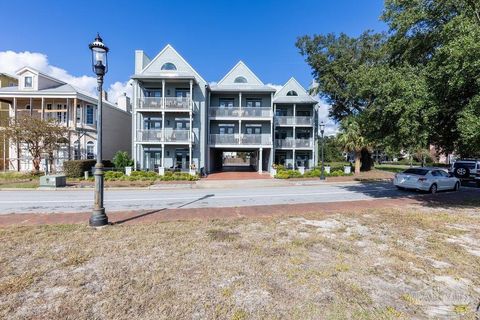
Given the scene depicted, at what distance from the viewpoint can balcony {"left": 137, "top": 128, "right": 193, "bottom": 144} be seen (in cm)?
2477

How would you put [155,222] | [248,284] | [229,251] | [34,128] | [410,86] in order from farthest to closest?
[34,128] < [410,86] < [155,222] < [229,251] < [248,284]

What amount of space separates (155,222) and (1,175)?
22.5m

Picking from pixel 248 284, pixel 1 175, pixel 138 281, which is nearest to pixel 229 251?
pixel 248 284

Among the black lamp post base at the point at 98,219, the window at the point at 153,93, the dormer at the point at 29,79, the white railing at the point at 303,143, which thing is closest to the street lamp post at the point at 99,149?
the black lamp post base at the point at 98,219

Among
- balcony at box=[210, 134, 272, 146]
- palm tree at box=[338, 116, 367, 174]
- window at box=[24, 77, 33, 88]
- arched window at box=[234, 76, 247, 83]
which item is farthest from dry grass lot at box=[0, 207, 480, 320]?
window at box=[24, 77, 33, 88]

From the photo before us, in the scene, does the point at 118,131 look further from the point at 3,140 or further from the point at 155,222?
the point at 155,222

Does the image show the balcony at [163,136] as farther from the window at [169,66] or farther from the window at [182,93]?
the window at [169,66]

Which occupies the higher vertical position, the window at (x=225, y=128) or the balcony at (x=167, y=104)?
the balcony at (x=167, y=104)

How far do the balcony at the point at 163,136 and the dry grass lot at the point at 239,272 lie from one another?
18203mm

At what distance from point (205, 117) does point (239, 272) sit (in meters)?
24.1

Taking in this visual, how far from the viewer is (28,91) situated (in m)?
25.6

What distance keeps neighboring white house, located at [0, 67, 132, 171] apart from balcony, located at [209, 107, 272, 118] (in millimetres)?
12720

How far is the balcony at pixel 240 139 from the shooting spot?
2709cm

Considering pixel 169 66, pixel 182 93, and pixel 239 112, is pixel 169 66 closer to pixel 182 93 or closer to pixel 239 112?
pixel 182 93
